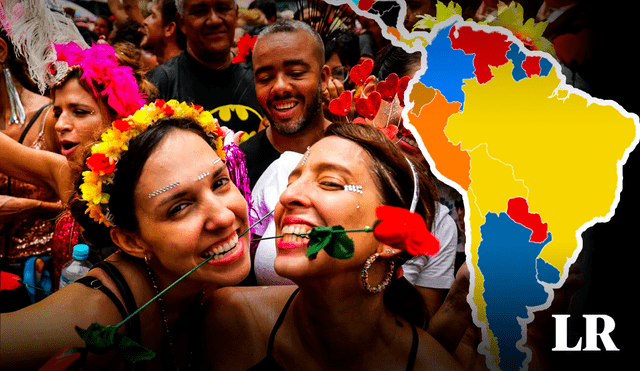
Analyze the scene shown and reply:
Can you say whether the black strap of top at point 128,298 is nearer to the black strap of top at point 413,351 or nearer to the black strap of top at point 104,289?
the black strap of top at point 104,289

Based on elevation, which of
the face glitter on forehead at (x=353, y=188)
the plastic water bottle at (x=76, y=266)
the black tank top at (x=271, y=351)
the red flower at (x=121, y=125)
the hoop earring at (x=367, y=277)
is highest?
the red flower at (x=121, y=125)

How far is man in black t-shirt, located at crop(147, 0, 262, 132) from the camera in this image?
2.50m

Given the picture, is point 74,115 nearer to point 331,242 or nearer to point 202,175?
point 202,175

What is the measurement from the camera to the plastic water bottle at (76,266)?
2094mm

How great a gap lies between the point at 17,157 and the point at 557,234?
7.07ft

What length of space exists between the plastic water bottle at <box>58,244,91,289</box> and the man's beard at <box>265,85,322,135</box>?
3.03 feet

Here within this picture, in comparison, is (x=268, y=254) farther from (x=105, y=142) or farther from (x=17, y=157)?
(x=17, y=157)

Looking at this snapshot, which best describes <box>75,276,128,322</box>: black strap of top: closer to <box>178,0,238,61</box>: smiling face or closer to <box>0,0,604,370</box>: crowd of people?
<box>0,0,604,370</box>: crowd of people

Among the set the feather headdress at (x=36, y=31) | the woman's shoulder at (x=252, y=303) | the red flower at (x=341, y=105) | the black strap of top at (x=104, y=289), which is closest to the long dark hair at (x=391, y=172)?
the red flower at (x=341, y=105)

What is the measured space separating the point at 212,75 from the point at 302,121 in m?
0.75

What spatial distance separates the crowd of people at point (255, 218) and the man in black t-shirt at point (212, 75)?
1.0 inches

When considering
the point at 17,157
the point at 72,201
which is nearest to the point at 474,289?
the point at 72,201

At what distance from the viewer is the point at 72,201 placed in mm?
1871

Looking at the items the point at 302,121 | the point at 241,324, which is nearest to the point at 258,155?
the point at 302,121
